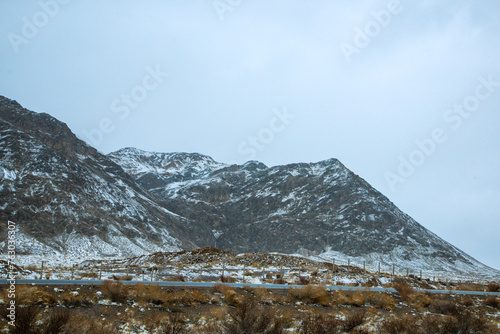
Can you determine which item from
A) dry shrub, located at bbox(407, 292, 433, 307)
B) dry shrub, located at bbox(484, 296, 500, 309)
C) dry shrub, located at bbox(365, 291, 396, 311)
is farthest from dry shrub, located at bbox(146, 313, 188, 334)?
dry shrub, located at bbox(484, 296, 500, 309)

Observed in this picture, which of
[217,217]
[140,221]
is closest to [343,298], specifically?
[140,221]

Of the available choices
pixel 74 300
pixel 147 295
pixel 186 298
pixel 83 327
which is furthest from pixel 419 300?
pixel 83 327

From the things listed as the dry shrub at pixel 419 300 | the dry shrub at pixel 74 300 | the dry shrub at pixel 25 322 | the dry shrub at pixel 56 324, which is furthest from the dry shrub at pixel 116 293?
the dry shrub at pixel 419 300

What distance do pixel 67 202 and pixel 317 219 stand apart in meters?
91.5

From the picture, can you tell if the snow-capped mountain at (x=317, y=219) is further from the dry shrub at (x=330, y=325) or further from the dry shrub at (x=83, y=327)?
the dry shrub at (x=83, y=327)

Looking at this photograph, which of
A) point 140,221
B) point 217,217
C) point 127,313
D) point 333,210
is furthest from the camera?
point 217,217

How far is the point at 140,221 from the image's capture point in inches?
4523

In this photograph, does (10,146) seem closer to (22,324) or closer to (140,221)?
(140,221)

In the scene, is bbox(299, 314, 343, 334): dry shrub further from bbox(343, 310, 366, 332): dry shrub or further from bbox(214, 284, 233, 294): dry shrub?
bbox(214, 284, 233, 294): dry shrub

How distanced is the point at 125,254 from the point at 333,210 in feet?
299

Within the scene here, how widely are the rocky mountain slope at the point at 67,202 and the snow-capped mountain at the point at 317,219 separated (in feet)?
77.6

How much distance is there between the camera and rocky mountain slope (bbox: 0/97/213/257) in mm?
83188

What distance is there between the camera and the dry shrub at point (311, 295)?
17.7 m

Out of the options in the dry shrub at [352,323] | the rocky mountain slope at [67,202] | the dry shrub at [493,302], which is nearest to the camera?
the dry shrub at [352,323]
